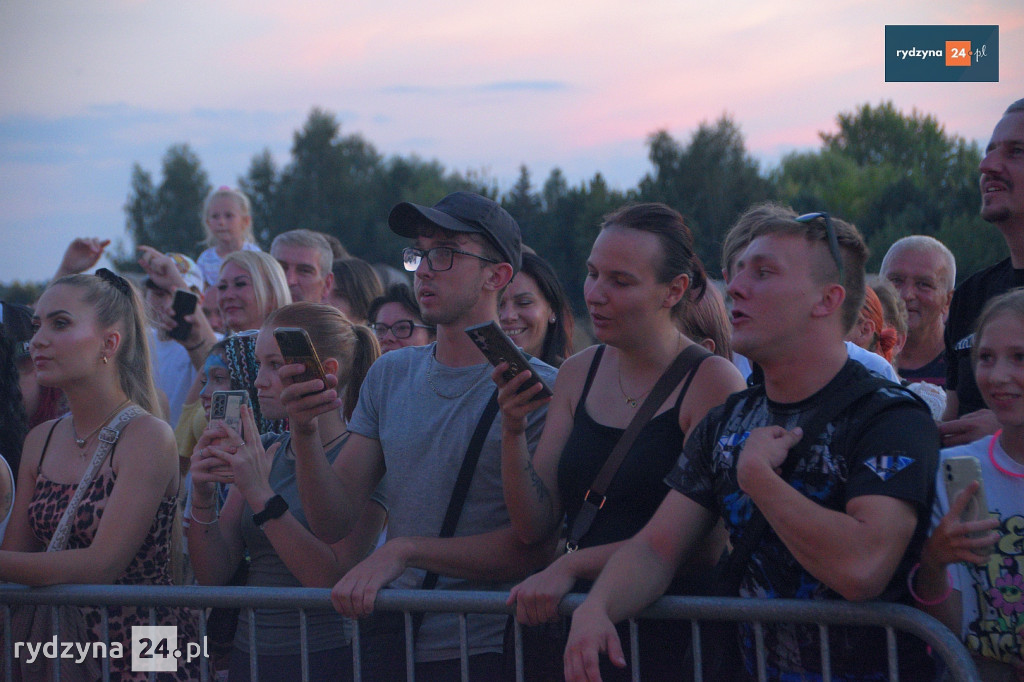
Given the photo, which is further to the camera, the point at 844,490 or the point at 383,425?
the point at 383,425

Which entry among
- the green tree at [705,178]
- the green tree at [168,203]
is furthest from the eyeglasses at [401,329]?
the green tree at [168,203]

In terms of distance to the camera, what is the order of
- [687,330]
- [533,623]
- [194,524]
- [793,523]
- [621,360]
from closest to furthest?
1. [793,523]
2. [533,623]
3. [621,360]
4. [194,524]
5. [687,330]

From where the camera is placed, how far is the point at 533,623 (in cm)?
253

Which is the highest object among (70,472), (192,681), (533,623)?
(70,472)

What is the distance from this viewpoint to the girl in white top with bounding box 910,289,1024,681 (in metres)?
2.15

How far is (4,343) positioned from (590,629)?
317 cm

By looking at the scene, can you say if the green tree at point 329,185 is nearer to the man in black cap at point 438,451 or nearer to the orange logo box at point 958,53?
the orange logo box at point 958,53

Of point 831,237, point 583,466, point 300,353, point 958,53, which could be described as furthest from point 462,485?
point 958,53

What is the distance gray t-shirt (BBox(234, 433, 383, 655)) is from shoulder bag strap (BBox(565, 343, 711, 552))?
795mm

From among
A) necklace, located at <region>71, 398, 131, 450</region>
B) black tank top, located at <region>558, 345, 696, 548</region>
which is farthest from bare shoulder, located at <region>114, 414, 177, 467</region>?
black tank top, located at <region>558, 345, 696, 548</region>

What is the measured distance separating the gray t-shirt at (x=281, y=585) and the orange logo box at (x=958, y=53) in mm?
4864

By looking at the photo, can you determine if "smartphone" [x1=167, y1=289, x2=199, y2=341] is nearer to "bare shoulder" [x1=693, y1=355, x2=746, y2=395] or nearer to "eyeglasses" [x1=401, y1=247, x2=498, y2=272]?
"eyeglasses" [x1=401, y1=247, x2=498, y2=272]

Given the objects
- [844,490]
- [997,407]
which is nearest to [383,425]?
[844,490]

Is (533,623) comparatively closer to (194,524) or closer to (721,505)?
(721,505)
